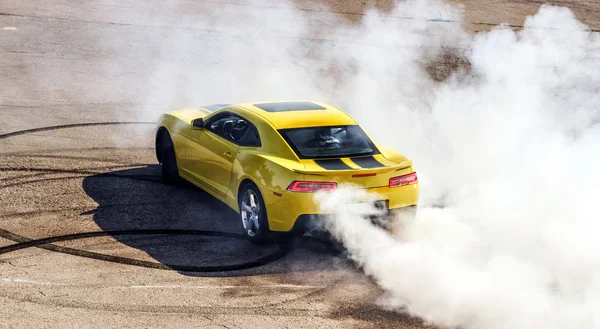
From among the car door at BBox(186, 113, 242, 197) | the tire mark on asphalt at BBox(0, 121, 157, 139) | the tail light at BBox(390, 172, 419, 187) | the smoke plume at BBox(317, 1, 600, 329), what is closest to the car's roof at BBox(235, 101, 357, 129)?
the car door at BBox(186, 113, 242, 197)

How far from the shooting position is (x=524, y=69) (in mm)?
17516

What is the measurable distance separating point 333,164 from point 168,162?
3245 mm

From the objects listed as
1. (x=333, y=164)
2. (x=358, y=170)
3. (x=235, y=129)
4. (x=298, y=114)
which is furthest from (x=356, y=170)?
(x=235, y=129)

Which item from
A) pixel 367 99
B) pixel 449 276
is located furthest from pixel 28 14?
pixel 449 276

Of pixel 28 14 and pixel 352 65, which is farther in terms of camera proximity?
pixel 28 14

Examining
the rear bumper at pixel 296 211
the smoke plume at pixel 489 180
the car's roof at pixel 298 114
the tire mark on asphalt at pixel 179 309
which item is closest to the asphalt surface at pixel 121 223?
the tire mark on asphalt at pixel 179 309

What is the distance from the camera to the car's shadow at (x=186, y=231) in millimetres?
9180

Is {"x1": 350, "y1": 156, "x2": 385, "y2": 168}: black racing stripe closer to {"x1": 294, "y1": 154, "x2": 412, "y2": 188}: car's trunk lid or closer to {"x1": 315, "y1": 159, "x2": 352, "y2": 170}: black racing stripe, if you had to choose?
{"x1": 294, "y1": 154, "x2": 412, "y2": 188}: car's trunk lid

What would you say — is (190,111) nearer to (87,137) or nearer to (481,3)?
(87,137)

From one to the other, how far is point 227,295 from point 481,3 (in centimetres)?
2006

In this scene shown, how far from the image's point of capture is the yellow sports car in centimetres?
928

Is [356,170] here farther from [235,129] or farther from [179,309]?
[179,309]

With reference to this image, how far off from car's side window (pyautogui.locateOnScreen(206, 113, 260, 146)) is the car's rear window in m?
0.43

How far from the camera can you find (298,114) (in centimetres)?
1052
